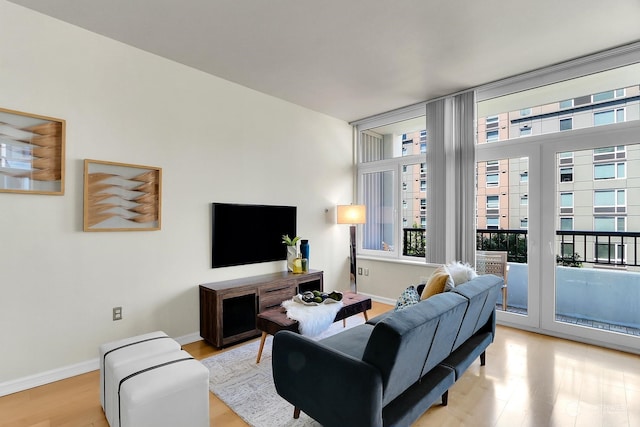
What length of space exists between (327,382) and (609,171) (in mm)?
3569

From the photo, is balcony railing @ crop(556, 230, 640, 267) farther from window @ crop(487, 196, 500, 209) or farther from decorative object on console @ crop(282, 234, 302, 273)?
decorative object on console @ crop(282, 234, 302, 273)

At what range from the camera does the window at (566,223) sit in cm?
344

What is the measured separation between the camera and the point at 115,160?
289 centimetres

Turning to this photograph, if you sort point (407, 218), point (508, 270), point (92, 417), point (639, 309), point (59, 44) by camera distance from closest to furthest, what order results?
point (92, 417) → point (59, 44) → point (639, 309) → point (508, 270) → point (407, 218)

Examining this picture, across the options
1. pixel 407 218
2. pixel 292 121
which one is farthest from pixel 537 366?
pixel 292 121

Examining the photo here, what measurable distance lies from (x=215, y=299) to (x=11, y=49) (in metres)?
2.57

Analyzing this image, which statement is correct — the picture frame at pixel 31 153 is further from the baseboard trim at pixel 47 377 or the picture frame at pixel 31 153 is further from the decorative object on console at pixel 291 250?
the decorative object on console at pixel 291 250

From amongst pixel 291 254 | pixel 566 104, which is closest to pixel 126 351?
pixel 291 254

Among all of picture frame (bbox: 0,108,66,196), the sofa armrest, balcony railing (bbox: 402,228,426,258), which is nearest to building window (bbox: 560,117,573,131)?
balcony railing (bbox: 402,228,426,258)

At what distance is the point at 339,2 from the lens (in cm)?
237

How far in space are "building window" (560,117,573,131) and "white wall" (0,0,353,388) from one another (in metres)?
3.34

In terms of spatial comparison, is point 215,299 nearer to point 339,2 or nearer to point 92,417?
point 92,417

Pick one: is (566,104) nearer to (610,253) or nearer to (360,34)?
(610,253)

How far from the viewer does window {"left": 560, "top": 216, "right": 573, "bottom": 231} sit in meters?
3.44
